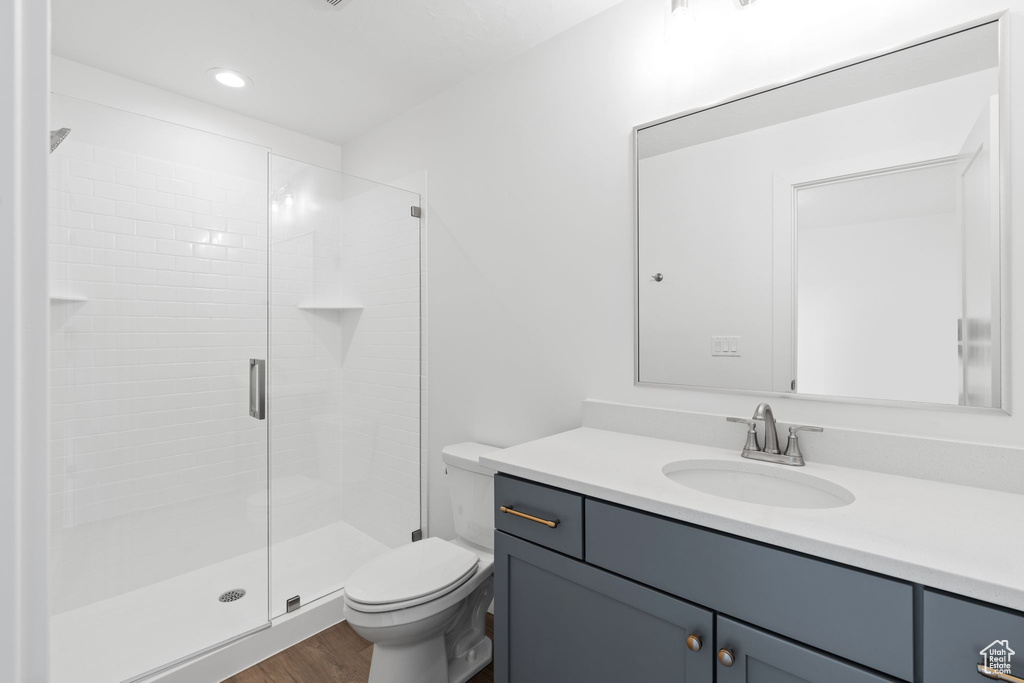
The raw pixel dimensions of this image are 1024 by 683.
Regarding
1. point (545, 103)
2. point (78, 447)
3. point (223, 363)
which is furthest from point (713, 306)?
point (78, 447)

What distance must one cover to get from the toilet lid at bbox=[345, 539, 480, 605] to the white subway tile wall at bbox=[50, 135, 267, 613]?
775 millimetres

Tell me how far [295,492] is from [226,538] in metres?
0.42

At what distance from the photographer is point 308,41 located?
200 centimetres

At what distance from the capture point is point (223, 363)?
2305 mm

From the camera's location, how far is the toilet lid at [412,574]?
1.55 m

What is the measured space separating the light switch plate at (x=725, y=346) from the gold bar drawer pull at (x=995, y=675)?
91 cm

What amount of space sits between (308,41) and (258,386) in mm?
1431

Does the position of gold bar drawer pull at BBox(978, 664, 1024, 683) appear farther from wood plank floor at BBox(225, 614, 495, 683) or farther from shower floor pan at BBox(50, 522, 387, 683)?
shower floor pan at BBox(50, 522, 387, 683)

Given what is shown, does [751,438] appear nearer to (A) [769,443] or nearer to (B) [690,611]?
(A) [769,443]

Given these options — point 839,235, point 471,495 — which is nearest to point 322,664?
point 471,495

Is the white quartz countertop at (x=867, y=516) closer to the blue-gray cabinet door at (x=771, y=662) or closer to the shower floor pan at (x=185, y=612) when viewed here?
the blue-gray cabinet door at (x=771, y=662)

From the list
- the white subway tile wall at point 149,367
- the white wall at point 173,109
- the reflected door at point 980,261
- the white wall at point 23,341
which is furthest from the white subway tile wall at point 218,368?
the reflected door at point 980,261

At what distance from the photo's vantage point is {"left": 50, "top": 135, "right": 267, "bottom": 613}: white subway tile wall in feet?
5.83

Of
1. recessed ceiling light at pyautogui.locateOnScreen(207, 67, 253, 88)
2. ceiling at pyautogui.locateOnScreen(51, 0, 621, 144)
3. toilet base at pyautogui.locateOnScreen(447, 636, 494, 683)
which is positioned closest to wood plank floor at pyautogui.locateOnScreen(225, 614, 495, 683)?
toilet base at pyautogui.locateOnScreen(447, 636, 494, 683)
